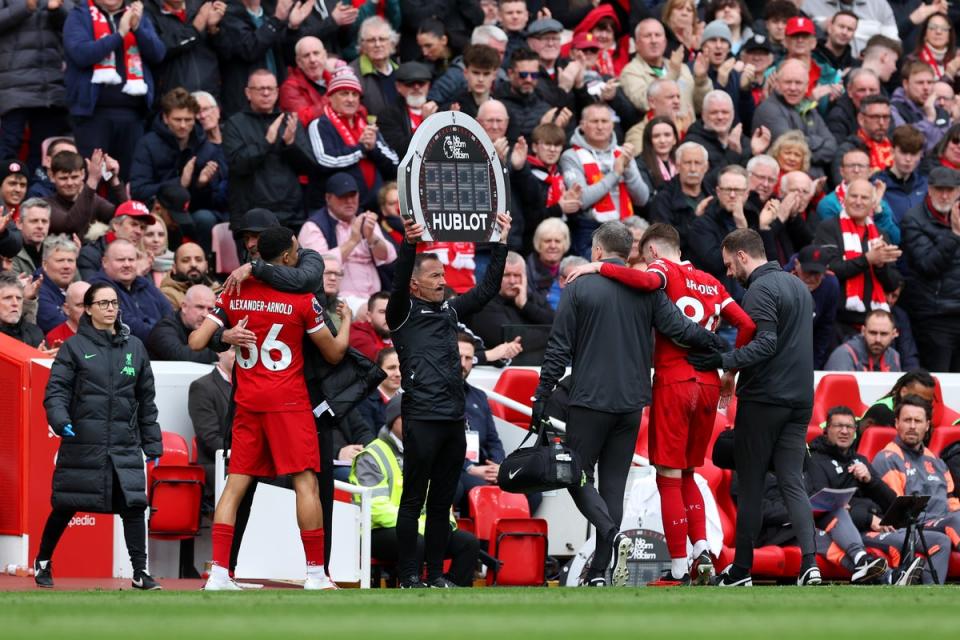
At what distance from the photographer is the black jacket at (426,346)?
35.2 feet

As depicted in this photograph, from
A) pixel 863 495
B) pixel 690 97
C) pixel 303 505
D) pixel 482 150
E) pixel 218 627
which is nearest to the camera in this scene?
pixel 218 627

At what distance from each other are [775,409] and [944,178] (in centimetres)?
659

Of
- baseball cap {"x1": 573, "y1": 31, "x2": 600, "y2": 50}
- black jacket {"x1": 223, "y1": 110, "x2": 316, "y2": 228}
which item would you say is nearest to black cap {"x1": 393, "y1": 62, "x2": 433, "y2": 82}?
black jacket {"x1": 223, "y1": 110, "x2": 316, "y2": 228}

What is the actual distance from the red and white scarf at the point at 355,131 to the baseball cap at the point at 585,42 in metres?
2.95

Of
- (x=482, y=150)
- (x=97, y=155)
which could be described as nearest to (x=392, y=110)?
(x=97, y=155)

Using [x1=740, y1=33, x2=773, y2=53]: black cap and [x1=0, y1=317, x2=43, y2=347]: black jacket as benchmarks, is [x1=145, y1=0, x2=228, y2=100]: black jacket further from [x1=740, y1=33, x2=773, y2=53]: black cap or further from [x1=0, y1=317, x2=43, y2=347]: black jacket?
[x1=740, y1=33, x2=773, y2=53]: black cap

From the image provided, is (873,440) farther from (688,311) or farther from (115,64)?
(115,64)

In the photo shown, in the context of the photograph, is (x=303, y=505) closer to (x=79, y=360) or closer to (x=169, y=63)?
(x=79, y=360)

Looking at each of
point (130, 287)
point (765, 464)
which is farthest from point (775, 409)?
point (130, 287)

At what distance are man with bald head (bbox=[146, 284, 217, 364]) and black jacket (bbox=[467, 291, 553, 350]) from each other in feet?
7.79

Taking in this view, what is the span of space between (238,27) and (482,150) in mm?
5752

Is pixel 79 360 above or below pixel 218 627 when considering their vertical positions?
above

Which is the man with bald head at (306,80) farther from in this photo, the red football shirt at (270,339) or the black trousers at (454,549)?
the red football shirt at (270,339)

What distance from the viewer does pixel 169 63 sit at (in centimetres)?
1642
